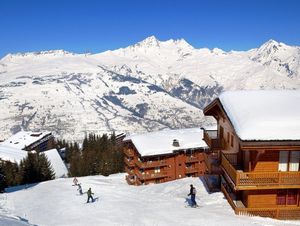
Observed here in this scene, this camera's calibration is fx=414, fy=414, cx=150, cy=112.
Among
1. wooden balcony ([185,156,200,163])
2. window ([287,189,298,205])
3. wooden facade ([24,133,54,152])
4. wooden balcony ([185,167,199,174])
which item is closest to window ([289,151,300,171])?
window ([287,189,298,205])

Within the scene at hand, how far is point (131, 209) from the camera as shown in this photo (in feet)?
122

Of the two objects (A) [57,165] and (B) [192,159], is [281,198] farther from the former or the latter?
(A) [57,165]

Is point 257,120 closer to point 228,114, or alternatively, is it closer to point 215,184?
point 228,114

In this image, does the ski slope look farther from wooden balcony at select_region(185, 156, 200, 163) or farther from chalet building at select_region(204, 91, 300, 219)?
wooden balcony at select_region(185, 156, 200, 163)

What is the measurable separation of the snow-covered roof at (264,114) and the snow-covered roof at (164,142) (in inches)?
1690

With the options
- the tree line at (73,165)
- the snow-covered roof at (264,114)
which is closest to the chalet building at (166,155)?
the tree line at (73,165)

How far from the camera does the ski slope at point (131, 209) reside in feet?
104

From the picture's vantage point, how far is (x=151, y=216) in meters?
33.5

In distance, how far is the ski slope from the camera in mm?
31672

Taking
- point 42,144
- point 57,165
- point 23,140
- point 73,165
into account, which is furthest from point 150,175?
Answer: point 23,140

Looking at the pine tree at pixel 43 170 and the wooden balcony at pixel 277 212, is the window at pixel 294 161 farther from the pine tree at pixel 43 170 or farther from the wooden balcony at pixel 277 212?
the pine tree at pixel 43 170

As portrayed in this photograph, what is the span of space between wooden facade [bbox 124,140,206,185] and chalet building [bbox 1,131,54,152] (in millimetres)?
99125

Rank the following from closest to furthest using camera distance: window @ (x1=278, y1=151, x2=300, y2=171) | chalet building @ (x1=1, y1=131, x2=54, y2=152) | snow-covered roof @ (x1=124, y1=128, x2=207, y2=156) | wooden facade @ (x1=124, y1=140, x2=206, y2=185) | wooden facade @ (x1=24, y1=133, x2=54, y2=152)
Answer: window @ (x1=278, y1=151, x2=300, y2=171) → snow-covered roof @ (x1=124, y1=128, x2=207, y2=156) → wooden facade @ (x1=124, y1=140, x2=206, y2=185) → chalet building @ (x1=1, y1=131, x2=54, y2=152) → wooden facade @ (x1=24, y1=133, x2=54, y2=152)

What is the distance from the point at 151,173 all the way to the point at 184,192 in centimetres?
3878
